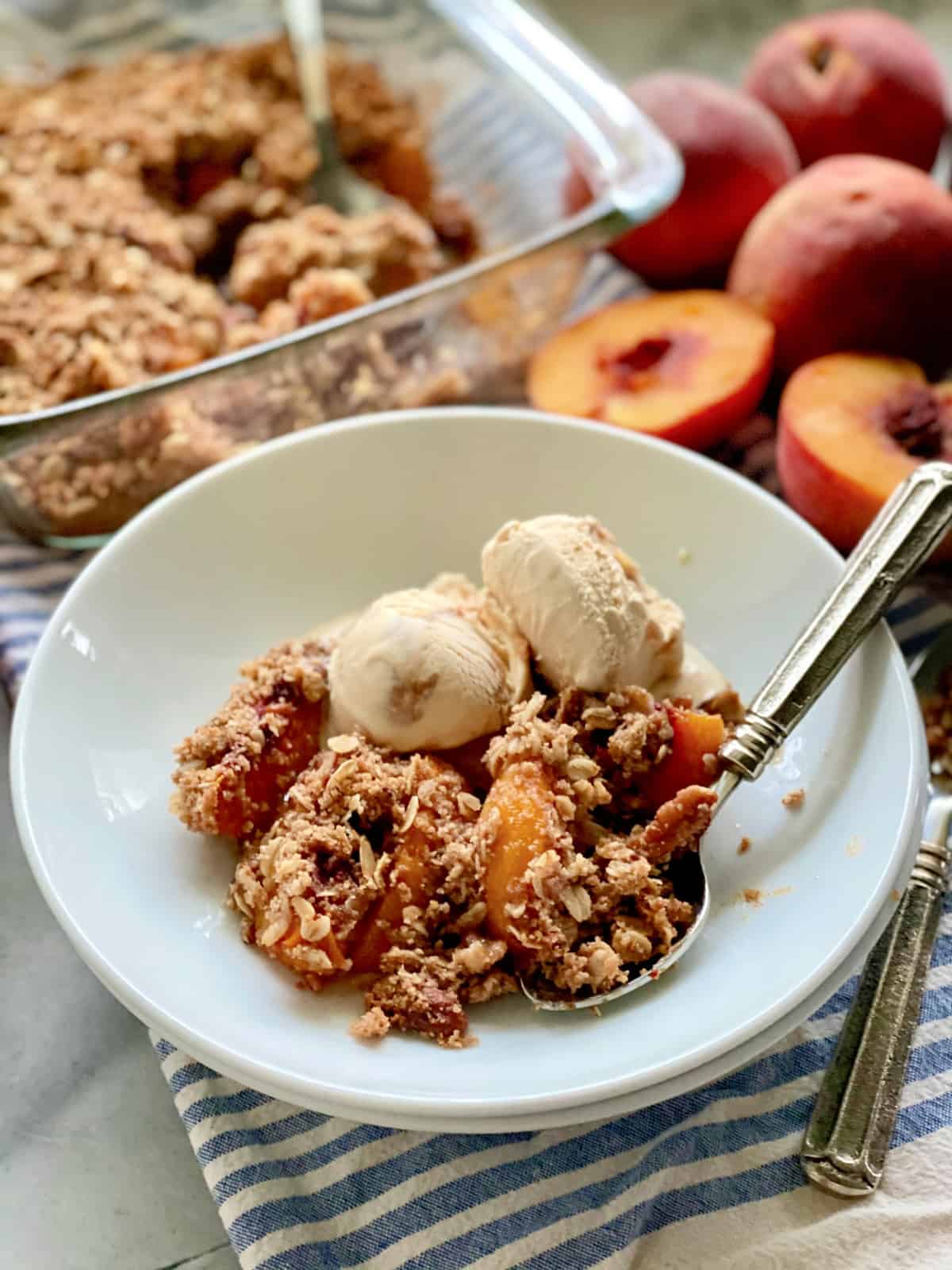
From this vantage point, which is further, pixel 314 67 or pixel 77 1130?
pixel 314 67

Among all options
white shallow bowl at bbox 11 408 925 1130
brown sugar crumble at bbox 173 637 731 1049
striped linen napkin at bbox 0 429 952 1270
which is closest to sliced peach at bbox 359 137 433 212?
white shallow bowl at bbox 11 408 925 1130

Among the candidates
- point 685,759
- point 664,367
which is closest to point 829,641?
point 685,759

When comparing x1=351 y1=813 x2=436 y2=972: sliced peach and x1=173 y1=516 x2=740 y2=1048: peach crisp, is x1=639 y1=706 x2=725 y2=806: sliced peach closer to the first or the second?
x1=173 y1=516 x2=740 y2=1048: peach crisp

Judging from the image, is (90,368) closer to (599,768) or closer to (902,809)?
(599,768)

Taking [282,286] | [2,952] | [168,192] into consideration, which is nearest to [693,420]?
[282,286]

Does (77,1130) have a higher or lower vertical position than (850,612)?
lower

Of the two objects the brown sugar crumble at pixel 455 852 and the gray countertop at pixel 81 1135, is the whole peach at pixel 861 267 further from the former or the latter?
the gray countertop at pixel 81 1135

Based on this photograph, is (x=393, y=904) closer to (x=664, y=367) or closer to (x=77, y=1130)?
(x=77, y=1130)
